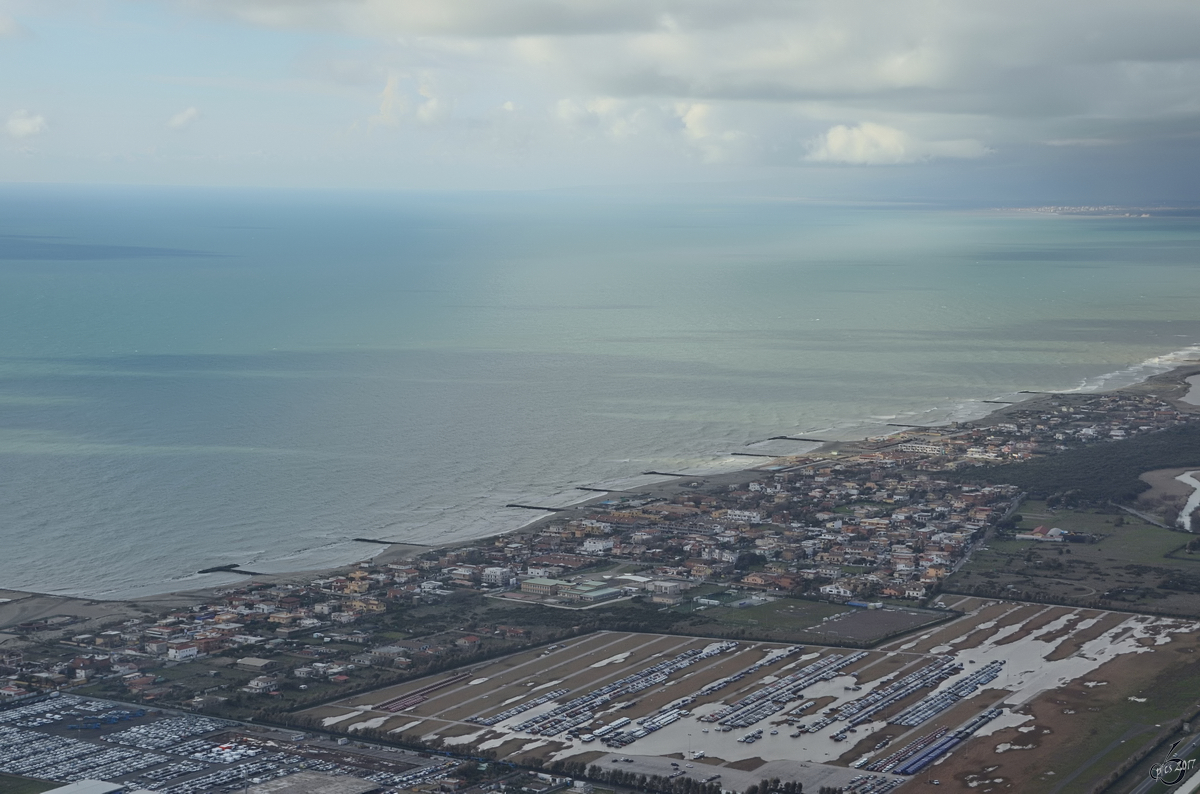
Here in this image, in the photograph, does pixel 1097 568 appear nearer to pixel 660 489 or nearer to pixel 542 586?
pixel 660 489

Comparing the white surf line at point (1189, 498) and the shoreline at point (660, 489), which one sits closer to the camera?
the shoreline at point (660, 489)

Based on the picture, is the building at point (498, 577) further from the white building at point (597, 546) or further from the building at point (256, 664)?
the building at point (256, 664)

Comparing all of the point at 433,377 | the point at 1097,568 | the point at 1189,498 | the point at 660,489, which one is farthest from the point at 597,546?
the point at 433,377

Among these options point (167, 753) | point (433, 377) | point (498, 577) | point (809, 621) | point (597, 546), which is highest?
point (433, 377)

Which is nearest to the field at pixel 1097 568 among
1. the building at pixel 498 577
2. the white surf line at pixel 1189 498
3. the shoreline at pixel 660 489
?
the white surf line at pixel 1189 498

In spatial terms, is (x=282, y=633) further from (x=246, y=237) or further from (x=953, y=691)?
(x=246, y=237)

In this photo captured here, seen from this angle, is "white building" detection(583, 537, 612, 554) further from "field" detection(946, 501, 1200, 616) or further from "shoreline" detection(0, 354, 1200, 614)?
"field" detection(946, 501, 1200, 616)

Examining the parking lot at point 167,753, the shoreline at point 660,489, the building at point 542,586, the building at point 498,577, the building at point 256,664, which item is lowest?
the parking lot at point 167,753
